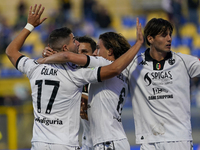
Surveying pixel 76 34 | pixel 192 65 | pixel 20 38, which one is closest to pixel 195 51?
pixel 76 34

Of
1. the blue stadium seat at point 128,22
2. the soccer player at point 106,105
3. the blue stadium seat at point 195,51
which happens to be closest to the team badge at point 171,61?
the soccer player at point 106,105

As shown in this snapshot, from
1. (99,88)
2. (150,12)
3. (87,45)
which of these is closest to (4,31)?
(150,12)

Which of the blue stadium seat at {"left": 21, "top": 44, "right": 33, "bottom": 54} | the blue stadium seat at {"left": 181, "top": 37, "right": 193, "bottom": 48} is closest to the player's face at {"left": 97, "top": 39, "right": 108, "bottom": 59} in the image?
the blue stadium seat at {"left": 181, "top": 37, "right": 193, "bottom": 48}

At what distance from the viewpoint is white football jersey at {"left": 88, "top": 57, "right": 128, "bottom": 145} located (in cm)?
417

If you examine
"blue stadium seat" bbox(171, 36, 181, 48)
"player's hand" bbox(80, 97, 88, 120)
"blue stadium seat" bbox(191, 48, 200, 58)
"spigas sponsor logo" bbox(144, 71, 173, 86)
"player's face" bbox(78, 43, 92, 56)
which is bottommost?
"player's hand" bbox(80, 97, 88, 120)

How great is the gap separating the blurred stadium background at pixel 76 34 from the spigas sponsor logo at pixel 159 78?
20.2ft

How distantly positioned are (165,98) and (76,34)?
1117cm

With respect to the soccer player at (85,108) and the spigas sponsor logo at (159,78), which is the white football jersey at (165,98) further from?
the soccer player at (85,108)

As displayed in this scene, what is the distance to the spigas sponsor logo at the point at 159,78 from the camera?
4.32m

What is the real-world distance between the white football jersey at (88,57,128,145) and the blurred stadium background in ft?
20.0

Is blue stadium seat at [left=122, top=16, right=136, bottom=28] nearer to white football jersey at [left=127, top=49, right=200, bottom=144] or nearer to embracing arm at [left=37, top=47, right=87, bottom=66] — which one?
white football jersey at [left=127, top=49, right=200, bottom=144]

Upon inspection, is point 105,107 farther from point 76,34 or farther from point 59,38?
point 76,34

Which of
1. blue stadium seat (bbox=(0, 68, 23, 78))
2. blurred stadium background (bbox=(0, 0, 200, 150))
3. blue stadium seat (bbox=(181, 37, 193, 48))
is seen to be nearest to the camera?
blurred stadium background (bbox=(0, 0, 200, 150))

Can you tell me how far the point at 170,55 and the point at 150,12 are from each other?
14923 millimetres
